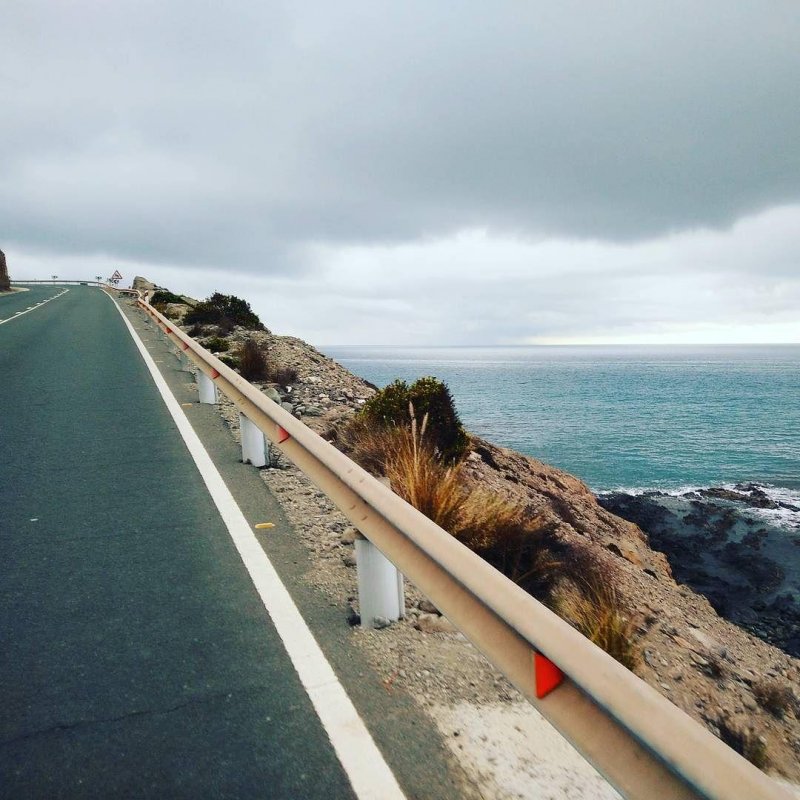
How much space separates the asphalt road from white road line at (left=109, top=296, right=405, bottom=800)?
0.06 meters

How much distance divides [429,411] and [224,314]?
15.7 m

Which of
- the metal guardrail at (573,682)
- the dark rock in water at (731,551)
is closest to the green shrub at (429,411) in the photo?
the metal guardrail at (573,682)

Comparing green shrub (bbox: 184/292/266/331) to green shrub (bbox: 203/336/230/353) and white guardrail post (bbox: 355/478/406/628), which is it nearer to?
green shrub (bbox: 203/336/230/353)

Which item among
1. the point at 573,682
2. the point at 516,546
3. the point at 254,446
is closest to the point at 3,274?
the point at 254,446

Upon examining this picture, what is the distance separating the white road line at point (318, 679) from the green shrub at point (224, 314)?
58.4 ft

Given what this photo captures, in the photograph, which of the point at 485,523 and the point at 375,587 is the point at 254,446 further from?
the point at 375,587

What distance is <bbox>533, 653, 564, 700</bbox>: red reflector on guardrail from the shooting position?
1.87 meters

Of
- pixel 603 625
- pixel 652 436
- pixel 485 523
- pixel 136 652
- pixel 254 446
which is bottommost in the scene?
pixel 652 436

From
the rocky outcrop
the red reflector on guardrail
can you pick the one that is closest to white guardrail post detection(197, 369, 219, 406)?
the red reflector on guardrail

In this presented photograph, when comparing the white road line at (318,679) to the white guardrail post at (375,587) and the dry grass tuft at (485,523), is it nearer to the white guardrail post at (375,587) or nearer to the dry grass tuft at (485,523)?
the white guardrail post at (375,587)

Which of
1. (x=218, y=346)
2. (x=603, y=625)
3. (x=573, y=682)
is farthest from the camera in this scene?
(x=218, y=346)

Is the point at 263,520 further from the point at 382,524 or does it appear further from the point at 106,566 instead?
the point at 382,524

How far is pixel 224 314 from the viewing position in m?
23.8

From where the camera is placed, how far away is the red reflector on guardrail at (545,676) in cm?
187
